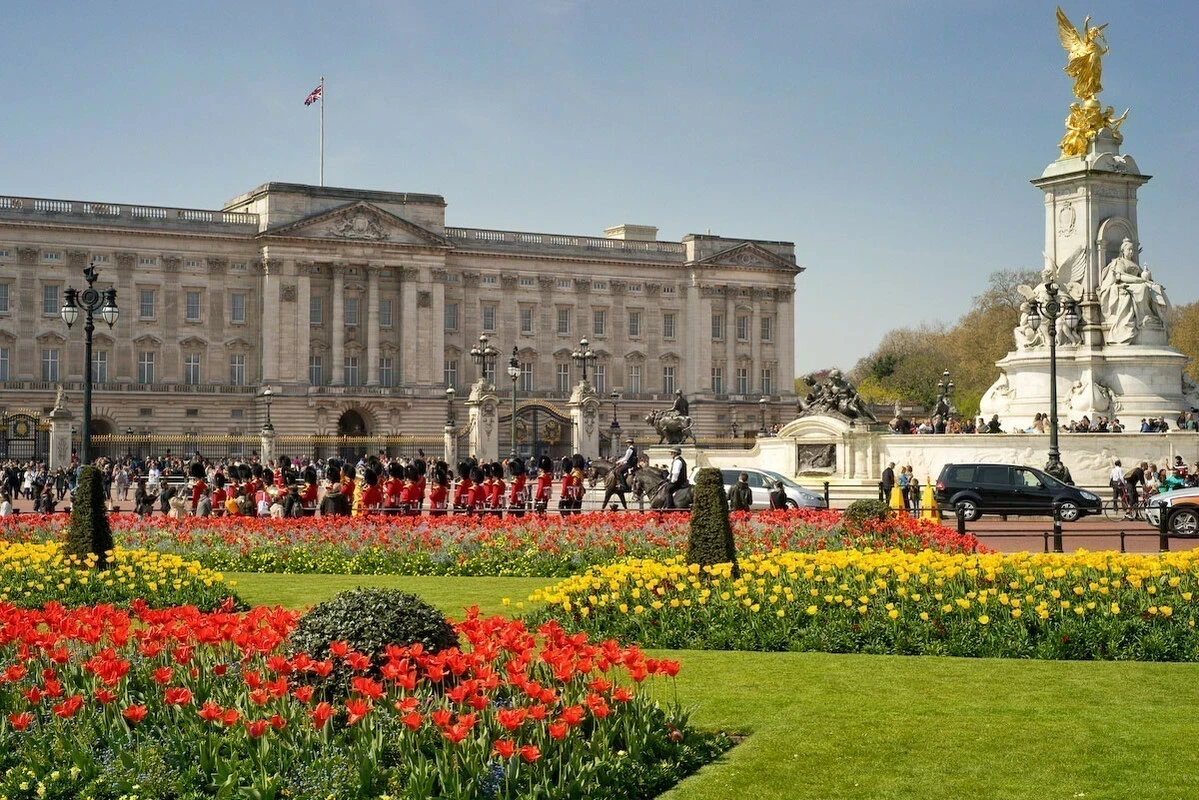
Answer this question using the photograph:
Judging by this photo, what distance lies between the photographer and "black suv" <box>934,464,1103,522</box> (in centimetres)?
2892

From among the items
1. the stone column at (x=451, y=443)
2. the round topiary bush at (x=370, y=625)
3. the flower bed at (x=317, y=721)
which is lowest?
the flower bed at (x=317, y=721)

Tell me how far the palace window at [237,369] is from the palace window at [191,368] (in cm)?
171

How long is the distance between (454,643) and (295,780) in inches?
78.2

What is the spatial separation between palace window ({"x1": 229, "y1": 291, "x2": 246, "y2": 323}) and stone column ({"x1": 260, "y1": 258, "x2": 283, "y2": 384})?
1.44 m

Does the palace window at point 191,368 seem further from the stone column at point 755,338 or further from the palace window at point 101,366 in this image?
the stone column at point 755,338

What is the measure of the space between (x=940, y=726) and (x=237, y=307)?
71537 millimetres

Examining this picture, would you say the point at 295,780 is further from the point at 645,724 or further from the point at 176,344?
the point at 176,344

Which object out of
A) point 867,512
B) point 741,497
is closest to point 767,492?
point 741,497

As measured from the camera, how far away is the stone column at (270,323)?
76562 mm

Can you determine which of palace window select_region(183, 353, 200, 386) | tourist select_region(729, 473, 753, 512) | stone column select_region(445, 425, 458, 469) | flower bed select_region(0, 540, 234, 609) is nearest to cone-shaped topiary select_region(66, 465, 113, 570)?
flower bed select_region(0, 540, 234, 609)

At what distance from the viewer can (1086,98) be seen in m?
37.1

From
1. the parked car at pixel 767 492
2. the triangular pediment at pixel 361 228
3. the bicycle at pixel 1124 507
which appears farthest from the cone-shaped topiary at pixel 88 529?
the triangular pediment at pixel 361 228

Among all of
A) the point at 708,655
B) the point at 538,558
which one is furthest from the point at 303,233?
the point at 708,655

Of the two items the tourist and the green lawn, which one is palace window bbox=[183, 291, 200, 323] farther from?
the green lawn
